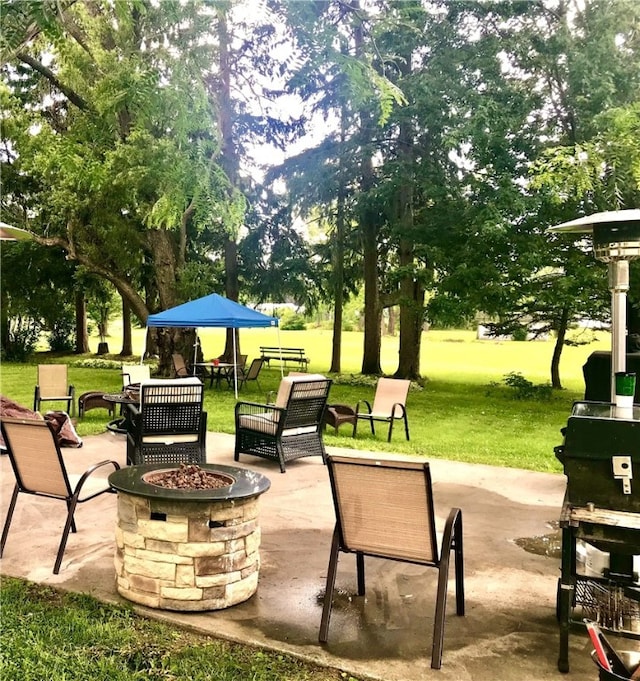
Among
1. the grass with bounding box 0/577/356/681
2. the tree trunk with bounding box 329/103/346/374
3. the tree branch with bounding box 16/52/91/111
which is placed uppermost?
the tree branch with bounding box 16/52/91/111

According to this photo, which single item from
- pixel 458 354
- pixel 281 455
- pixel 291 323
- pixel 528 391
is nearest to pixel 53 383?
pixel 281 455

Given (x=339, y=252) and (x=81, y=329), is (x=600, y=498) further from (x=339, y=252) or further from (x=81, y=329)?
(x=81, y=329)

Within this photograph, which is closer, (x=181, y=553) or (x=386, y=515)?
(x=386, y=515)

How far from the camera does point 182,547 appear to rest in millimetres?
3195

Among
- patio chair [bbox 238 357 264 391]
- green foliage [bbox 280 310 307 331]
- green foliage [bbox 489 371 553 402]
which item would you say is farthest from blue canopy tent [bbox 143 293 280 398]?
green foliage [bbox 280 310 307 331]

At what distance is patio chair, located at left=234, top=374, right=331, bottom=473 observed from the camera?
6523 millimetres

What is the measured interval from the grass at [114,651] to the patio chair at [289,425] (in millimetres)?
3314

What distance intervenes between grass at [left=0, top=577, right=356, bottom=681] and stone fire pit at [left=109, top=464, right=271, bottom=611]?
0.54 feet

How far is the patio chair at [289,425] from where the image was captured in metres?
6.52

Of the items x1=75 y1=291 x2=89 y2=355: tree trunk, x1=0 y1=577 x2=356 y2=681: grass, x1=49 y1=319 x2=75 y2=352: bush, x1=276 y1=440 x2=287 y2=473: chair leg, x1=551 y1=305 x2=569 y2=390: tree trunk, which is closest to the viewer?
x1=0 y1=577 x2=356 y2=681: grass

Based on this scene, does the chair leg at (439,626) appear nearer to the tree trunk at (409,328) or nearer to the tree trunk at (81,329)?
the tree trunk at (409,328)

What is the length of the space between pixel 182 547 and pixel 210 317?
9807mm

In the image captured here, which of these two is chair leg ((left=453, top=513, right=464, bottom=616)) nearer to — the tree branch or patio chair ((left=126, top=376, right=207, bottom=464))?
patio chair ((left=126, top=376, right=207, bottom=464))

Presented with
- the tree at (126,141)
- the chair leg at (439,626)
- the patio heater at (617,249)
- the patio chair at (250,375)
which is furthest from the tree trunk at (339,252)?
the chair leg at (439,626)
